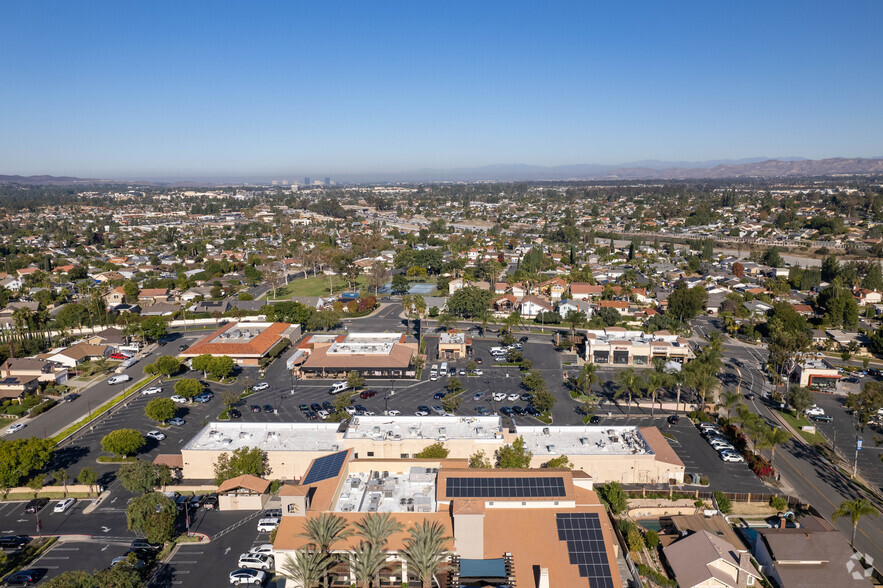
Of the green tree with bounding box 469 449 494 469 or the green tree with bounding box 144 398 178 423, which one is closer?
the green tree with bounding box 469 449 494 469

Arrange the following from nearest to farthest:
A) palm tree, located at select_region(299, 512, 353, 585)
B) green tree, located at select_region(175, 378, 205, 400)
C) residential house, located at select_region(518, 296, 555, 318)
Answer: palm tree, located at select_region(299, 512, 353, 585) → green tree, located at select_region(175, 378, 205, 400) → residential house, located at select_region(518, 296, 555, 318)

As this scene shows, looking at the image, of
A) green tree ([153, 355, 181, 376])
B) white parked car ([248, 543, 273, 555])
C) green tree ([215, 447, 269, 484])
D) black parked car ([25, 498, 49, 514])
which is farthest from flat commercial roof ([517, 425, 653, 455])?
green tree ([153, 355, 181, 376])

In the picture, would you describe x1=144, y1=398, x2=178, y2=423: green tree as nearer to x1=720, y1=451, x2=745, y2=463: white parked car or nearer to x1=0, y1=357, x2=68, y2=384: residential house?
x1=0, y1=357, x2=68, y2=384: residential house

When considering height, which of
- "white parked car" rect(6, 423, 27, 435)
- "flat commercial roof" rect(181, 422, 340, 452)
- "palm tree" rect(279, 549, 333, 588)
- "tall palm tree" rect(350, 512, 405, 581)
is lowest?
"white parked car" rect(6, 423, 27, 435)

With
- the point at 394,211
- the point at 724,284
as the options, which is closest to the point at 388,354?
the point at 724,284

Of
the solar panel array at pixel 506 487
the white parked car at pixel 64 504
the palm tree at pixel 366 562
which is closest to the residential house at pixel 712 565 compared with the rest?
the solar panel array at pixel 506 487

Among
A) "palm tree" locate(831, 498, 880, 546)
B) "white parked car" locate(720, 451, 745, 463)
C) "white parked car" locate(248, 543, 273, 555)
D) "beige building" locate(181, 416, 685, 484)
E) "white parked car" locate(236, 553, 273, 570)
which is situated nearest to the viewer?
"white parked car" locate(236, 553, 273, 570)

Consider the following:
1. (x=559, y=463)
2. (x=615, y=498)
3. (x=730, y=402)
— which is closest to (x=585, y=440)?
(x=559, y=463)
